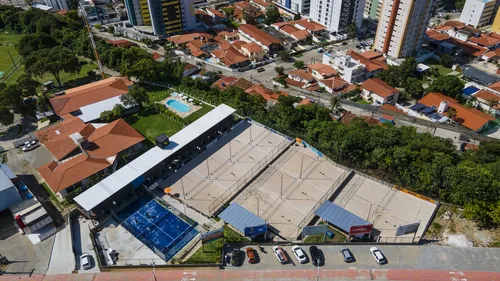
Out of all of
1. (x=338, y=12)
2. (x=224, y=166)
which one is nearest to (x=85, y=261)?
(x=224, y=166)

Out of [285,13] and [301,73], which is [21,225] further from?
[285,13]

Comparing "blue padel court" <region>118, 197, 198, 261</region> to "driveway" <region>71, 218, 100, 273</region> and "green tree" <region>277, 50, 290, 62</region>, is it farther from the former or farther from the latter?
"green tree" <region>277, 50, 290, 62</region>

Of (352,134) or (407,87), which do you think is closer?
(352,134)

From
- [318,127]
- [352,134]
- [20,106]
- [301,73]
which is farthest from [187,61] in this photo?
[352,134]

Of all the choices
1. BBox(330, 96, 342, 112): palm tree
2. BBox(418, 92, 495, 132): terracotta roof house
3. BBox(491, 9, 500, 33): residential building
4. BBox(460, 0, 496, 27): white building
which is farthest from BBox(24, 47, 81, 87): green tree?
BBox(491, 9, 500, 33): residential building

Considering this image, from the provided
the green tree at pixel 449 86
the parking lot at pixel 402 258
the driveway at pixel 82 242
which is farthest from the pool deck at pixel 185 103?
the green tree at pixel 449 86

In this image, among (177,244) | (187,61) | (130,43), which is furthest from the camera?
(130,43)
